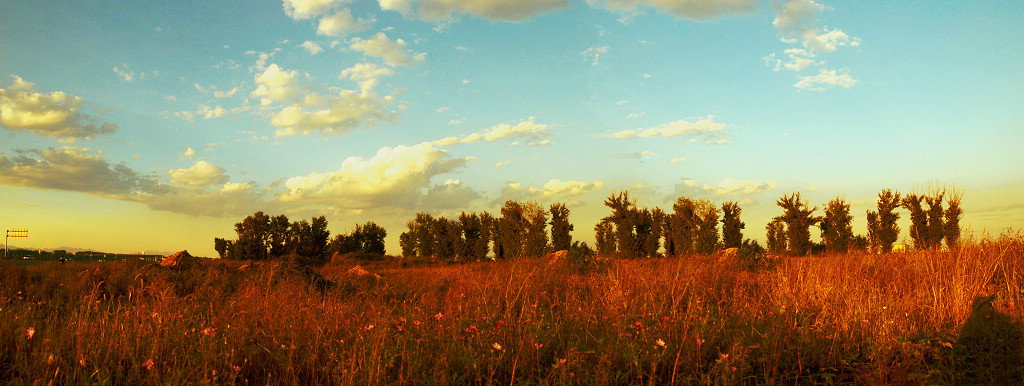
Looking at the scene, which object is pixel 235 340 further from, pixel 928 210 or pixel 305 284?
pixel 928 210

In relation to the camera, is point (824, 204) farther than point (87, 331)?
Yes

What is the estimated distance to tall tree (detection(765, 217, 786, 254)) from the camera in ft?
102

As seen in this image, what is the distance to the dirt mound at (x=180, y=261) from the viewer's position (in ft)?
42.4

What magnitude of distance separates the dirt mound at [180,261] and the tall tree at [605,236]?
23.1 meters

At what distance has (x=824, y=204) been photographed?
31.2 metres

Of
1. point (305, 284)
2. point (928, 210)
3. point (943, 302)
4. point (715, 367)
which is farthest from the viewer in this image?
point (928, 210)

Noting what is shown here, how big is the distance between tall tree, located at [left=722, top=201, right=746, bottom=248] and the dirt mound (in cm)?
2742

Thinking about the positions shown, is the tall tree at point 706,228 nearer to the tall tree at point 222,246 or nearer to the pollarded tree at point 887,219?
the pollarded tree at point 887,219

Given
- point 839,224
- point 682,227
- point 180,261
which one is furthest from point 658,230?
point 180,261

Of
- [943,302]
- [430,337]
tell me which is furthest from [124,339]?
[943,302]

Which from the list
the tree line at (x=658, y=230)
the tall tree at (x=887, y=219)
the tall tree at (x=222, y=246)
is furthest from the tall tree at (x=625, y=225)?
the tall tree at (x=222, y=246)

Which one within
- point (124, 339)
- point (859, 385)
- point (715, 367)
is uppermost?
point (124, 339)

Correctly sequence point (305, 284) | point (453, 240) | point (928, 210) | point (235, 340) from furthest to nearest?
point (453, 240)
point (928, 210)
point (305, 284)
point (235, 340)

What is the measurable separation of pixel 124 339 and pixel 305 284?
5339 millimetres
